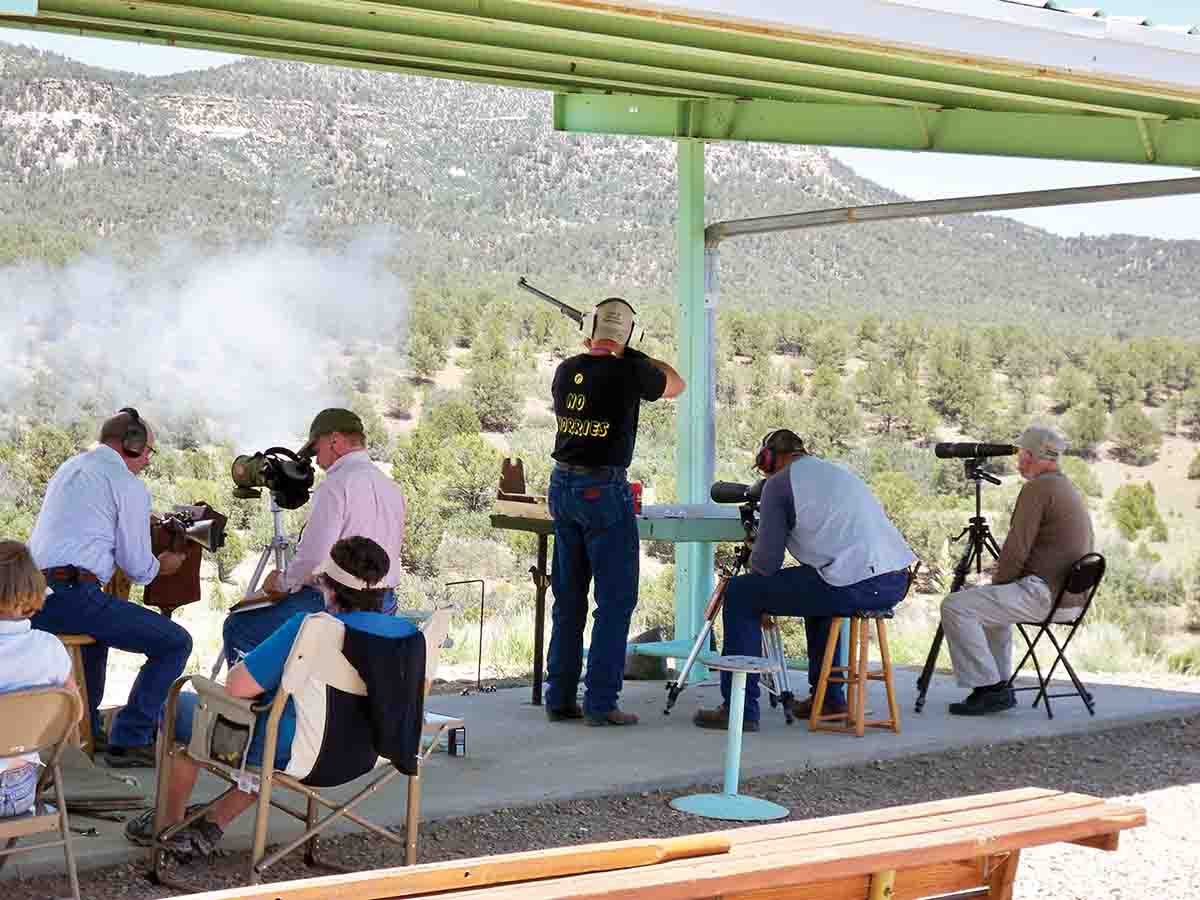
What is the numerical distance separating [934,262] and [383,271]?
9.95 m

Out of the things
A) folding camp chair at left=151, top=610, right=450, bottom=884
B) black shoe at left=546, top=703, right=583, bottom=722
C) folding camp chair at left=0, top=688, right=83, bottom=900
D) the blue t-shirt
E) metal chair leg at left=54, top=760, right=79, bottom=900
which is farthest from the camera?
black shoe at left=546, top=703, right=583, bottom=722

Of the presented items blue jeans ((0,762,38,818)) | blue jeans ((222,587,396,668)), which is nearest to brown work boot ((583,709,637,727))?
blue jeans ((222,587,396,668))

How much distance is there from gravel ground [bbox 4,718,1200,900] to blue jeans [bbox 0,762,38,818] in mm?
426

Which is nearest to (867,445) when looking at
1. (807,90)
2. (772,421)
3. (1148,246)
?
(772,421)

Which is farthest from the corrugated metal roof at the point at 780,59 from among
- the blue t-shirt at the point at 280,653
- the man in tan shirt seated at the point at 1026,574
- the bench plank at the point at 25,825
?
the bench plank at the point at 25,825

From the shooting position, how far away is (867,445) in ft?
81.3

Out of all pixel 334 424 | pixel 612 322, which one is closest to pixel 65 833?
pixel 334 424

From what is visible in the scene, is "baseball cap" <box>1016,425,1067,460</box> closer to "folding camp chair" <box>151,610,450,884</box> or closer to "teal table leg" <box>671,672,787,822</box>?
"teal table leg" <box>671,672,787,822</box>

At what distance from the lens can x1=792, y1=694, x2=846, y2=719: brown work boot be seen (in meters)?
7.53

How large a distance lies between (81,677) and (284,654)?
64.8 inches

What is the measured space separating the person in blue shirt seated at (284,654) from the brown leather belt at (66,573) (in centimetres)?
119

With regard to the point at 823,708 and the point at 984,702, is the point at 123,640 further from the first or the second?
the point at 984,702

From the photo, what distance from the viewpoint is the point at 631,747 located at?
684 cm

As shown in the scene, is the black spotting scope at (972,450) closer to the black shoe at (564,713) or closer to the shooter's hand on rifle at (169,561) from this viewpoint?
the black shoe at (564,713)
